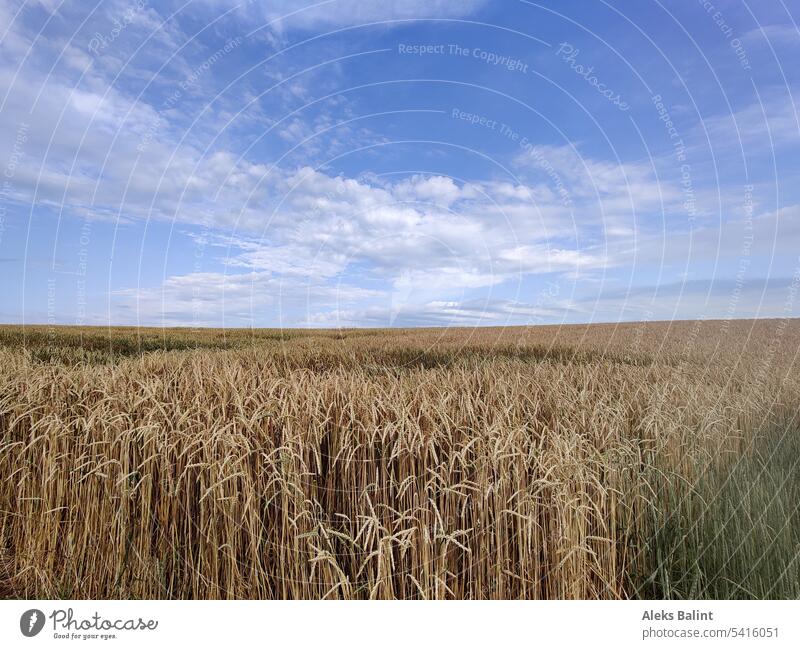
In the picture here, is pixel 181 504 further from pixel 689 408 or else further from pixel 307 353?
pixel 307 353

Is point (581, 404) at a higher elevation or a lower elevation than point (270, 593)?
higher

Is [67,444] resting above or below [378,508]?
above

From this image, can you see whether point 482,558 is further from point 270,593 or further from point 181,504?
point 181,504

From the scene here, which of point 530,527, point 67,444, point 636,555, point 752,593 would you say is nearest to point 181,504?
point 67,444

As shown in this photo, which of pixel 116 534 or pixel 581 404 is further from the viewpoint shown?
pixel 581 404

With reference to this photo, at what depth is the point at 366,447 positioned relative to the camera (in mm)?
3406

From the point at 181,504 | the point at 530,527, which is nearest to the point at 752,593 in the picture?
the point at 530,527

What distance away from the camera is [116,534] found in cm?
302

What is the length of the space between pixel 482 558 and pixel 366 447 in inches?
44.1

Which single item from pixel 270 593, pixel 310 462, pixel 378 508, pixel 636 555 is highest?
pixel 310 462
